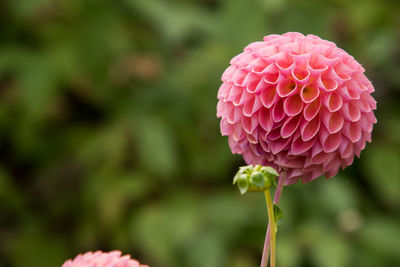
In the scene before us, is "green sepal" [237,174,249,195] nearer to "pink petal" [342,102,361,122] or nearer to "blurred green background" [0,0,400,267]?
"pink petal" [342,102,361,122]

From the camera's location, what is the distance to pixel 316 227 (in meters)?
1.91

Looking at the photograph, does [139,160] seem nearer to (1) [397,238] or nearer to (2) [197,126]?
(2) [197,126]

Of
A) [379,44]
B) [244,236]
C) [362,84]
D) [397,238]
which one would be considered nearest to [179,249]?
[244,236]

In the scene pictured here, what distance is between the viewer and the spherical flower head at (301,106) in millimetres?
617

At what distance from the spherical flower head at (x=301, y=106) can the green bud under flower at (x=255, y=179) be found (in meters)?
0.04

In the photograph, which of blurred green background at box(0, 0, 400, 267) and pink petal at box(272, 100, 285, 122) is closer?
pink petal at box(272, 100, 285, 122)

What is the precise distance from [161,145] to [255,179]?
55.2 inches

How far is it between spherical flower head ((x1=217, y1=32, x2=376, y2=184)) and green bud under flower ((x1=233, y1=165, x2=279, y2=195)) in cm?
4

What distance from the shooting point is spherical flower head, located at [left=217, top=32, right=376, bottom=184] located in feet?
2.02

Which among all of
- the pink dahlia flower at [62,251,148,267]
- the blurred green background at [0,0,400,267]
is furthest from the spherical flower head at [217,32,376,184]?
the blurred green background at [0,0,400,267]

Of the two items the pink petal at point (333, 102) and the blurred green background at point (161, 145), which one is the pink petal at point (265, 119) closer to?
the pink petal at point (333, 102)

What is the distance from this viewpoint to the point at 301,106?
24.4 inches

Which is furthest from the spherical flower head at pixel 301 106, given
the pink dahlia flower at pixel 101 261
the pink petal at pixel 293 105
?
the pink dahlia flower at pixel 101 261

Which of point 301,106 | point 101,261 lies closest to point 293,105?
point 301,106
